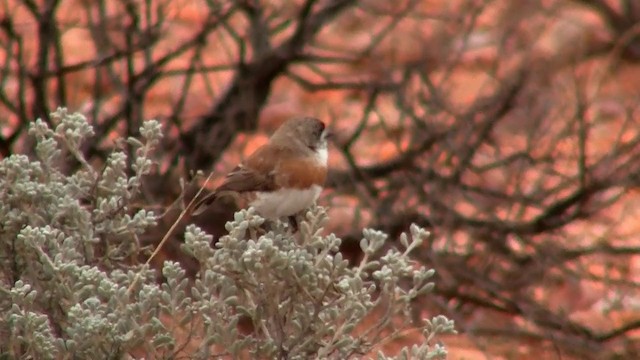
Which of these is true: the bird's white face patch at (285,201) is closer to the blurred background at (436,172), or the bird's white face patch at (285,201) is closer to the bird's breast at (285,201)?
the bird's breast at (285,201)

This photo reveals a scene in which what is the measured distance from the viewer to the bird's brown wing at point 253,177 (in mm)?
4359

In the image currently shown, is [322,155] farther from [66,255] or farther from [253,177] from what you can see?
[66,255]

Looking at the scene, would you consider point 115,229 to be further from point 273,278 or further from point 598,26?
point 598,26

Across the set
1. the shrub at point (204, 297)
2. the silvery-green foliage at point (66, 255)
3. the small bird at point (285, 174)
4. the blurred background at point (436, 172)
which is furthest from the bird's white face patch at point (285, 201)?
the blurred background at point (436, 172)

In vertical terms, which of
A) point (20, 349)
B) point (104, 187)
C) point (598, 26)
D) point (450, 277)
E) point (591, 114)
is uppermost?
point (598, 26)

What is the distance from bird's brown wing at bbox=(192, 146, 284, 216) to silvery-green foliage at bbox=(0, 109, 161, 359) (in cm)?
93

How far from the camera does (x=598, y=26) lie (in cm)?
980

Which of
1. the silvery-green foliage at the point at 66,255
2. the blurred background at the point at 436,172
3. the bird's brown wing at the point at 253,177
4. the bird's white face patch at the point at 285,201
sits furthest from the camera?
the blurred background at the point at 436,172

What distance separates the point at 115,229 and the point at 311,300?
535 millimetres

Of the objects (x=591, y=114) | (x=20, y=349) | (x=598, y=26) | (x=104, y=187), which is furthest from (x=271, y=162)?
(x=598, y=26)

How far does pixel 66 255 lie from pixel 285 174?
1411 millimetres

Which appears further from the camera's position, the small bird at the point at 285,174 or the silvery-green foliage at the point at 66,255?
the small bird at the point at 285,174

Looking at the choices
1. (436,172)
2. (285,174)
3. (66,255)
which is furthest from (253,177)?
(436,172)

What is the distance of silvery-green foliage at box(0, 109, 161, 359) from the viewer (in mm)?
2822
